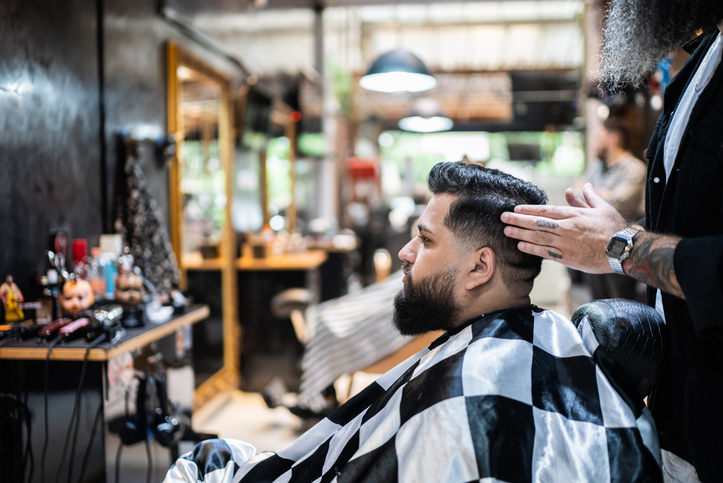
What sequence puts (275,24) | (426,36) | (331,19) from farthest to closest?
(426,36)
(331,19)
(275,24)

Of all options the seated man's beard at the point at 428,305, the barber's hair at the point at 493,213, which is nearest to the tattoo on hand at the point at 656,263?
the barber's hair at the point at 493,213

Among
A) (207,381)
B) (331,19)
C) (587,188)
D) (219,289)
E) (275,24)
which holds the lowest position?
(207,381)

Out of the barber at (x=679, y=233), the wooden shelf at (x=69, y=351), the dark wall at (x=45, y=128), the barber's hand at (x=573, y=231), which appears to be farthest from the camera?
the dark wall at (x=45, y=128)

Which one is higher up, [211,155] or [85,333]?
[211,155]

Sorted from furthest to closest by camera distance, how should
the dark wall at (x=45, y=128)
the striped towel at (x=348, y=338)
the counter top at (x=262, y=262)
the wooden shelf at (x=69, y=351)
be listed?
the counter top at (x=262, y=262) → the striped towel at (x=348, y=338) → the dark wall at (x=45, y=128) → the wooden shelf at (x=69, y=351)

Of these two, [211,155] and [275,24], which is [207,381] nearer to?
[211,155]

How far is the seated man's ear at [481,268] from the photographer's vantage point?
1.19 m

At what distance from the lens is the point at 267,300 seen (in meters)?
4.19

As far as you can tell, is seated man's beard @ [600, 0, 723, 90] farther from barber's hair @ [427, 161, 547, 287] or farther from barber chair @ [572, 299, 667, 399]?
barber chair @ [572, 299, 667, 399]

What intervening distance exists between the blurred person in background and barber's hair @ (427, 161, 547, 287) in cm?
256

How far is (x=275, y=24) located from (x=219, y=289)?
2.72 metres

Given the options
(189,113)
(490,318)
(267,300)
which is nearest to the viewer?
(490,318)

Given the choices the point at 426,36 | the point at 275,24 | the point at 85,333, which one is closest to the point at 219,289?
the point at 85,333

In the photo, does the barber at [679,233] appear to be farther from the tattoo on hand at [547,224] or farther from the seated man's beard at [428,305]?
the seated man's beard at [428,305]
